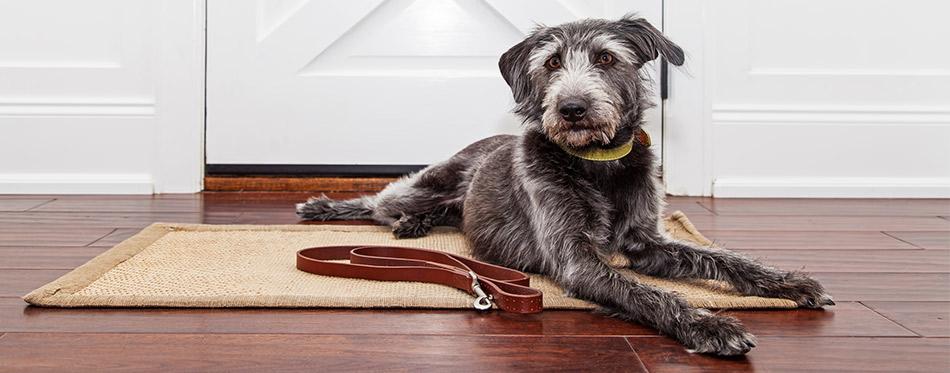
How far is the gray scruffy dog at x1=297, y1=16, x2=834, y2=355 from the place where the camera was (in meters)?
1.99

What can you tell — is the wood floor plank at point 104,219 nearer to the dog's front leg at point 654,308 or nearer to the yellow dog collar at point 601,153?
the yellow dog collar at point 601,153

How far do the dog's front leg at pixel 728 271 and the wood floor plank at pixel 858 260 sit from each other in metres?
0.37

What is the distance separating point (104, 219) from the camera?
3.16 m

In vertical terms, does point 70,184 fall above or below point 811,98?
below

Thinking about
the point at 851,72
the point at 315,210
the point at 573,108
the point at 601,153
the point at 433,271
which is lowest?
the point at 433,271

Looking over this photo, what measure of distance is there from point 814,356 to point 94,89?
365cm

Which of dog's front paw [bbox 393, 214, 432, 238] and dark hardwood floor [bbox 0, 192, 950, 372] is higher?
dog's front paw [bbox 393, 214, 432, 238]

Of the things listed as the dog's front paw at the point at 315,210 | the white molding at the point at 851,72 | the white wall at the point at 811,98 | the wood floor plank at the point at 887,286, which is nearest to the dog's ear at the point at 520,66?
the wood floor plank at the point at 887,286

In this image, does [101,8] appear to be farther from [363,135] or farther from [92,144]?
[363,135]

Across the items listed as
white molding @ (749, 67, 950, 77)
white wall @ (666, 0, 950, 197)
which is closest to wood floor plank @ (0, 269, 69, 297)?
white wall @ (666, 0, 950, 197)

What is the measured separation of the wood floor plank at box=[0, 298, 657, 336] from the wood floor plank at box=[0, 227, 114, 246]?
2.65 ft

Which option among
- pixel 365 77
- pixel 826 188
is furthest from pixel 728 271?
pixel 365 77

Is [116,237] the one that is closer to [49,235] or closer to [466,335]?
[49,235]

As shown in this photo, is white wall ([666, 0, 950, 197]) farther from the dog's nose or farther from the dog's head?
the dog's nose
